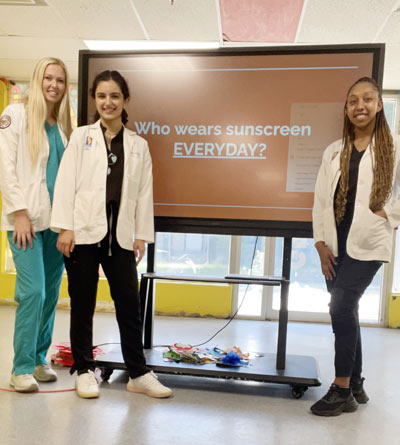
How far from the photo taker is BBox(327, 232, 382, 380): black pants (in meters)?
2.10

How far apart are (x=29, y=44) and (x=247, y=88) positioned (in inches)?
90.8

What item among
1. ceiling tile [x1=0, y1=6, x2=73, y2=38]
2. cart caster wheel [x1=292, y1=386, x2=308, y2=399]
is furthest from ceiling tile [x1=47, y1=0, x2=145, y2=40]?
cart caster wheel [x1=292, y1=386, x2=308, y2=399]

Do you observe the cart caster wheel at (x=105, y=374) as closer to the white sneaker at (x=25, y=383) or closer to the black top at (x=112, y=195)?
the white sneaker at (x=25, y=383)

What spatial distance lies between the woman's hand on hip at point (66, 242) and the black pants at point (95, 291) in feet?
0.12

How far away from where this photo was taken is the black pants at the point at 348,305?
2102 millimetres

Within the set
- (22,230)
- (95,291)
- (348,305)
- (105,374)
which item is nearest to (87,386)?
(105,374)

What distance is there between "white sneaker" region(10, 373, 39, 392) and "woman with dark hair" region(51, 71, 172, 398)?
0.66ft

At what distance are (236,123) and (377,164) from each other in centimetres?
82

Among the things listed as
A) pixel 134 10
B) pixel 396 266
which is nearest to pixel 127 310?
pixel 134 10

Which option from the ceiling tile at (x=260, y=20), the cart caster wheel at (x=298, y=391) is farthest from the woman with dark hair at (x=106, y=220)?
the ceiling tile at (x=260, y=20)

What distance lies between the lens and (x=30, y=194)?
89.0 inches

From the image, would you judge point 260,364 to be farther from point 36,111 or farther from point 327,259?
point 36,111

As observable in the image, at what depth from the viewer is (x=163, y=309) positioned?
176 inches

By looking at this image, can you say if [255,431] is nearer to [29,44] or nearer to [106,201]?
[106,201]
